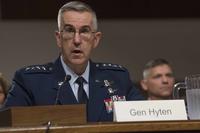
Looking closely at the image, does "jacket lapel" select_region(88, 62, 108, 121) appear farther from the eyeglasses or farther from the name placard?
the name placard

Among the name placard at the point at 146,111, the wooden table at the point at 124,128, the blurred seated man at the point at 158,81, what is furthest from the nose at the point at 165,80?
the wooden table at the point at 124,128

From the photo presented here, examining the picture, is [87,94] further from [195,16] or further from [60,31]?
[195,16]

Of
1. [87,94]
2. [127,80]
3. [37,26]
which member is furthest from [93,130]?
[37,26]

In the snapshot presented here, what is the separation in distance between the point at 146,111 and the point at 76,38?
0.69 metres

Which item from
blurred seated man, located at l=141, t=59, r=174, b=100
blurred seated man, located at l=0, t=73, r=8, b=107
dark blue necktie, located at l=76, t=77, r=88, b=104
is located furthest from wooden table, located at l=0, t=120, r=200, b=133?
blurred seated man, located at l=141, t=59, r=174, b=100

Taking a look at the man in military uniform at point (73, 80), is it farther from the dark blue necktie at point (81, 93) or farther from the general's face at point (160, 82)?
the general's face at point (160, 82)

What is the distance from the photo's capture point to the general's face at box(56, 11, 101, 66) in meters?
2.69

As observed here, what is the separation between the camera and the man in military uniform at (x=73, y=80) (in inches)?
104

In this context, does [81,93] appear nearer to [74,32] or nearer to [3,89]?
[74,32]

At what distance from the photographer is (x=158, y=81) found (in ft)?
14.9

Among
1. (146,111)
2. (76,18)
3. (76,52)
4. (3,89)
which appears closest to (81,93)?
(76,52)

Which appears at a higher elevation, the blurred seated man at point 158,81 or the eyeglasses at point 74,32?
the eyeglasses at point 74,32

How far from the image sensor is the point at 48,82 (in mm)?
2691

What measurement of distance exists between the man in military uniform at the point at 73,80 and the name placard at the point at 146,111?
0.56m
